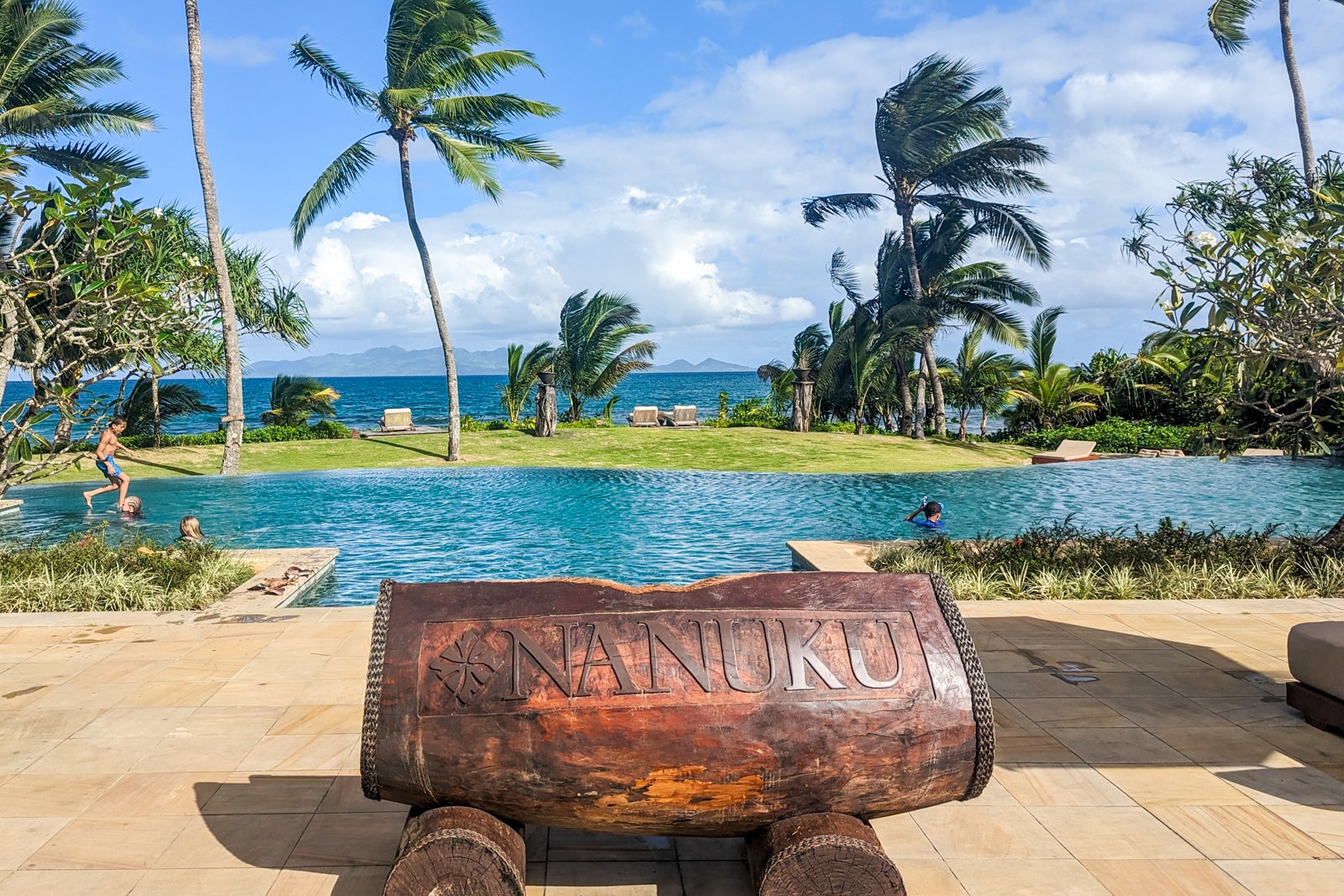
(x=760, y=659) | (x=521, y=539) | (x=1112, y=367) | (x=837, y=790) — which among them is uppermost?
(x=1112, y=367)

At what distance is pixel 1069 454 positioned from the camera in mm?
21609

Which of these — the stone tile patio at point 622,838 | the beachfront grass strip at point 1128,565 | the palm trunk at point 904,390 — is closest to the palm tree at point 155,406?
the stone tile patio at point 622,838

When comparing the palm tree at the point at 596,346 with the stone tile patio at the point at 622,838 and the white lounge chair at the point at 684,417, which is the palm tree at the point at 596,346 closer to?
the white lounge chair at the point at 684,417

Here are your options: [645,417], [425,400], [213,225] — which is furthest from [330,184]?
[425,400]

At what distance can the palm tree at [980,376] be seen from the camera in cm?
2803

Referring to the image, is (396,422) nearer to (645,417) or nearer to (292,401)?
(292,401)

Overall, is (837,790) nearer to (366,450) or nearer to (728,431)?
(366,450)

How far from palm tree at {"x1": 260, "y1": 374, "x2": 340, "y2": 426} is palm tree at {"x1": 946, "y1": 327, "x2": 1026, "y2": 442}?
19.6m

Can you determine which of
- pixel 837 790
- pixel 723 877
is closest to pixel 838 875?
pixel 837 790

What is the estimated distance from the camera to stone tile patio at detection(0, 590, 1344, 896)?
3.54 meters

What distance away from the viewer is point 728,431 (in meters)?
26.2

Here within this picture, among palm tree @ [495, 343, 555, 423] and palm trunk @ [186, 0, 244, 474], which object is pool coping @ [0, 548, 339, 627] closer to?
palm trunk @ [186, 0, 244, 474]

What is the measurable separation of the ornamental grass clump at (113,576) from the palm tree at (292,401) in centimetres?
1795

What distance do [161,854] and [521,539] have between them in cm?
970
